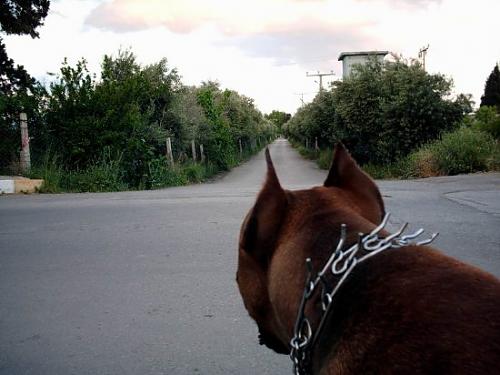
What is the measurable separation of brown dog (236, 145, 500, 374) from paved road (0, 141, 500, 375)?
6.74ft

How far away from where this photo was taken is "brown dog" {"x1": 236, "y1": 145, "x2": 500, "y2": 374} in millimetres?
979

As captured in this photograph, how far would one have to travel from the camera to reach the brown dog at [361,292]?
979 mm

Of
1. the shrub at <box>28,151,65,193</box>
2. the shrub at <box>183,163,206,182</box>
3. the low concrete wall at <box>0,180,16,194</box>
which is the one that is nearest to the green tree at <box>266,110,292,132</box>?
the shrub at <box>183,163,206,182</box>

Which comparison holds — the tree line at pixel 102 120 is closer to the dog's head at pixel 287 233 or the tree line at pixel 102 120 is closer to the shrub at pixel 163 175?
the shrub at pixel 163 175

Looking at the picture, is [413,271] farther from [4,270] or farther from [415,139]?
[415,139]

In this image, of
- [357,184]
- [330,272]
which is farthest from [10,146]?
[330,272]

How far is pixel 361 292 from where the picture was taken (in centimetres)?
117

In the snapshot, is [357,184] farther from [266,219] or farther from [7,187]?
[7,187]

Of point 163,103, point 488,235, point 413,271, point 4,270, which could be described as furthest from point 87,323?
point 163,103

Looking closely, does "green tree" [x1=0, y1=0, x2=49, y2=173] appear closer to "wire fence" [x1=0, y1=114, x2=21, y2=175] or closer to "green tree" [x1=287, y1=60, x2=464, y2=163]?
"wire fence" [x1=0, y1=114, x2=21, y2=175]

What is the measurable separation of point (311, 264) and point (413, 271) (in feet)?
0.78

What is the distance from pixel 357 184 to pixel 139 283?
12.5ft

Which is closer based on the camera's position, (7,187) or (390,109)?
(7,187)

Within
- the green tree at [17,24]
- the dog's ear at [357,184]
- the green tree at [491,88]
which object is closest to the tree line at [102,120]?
the green tree at [17,24]
